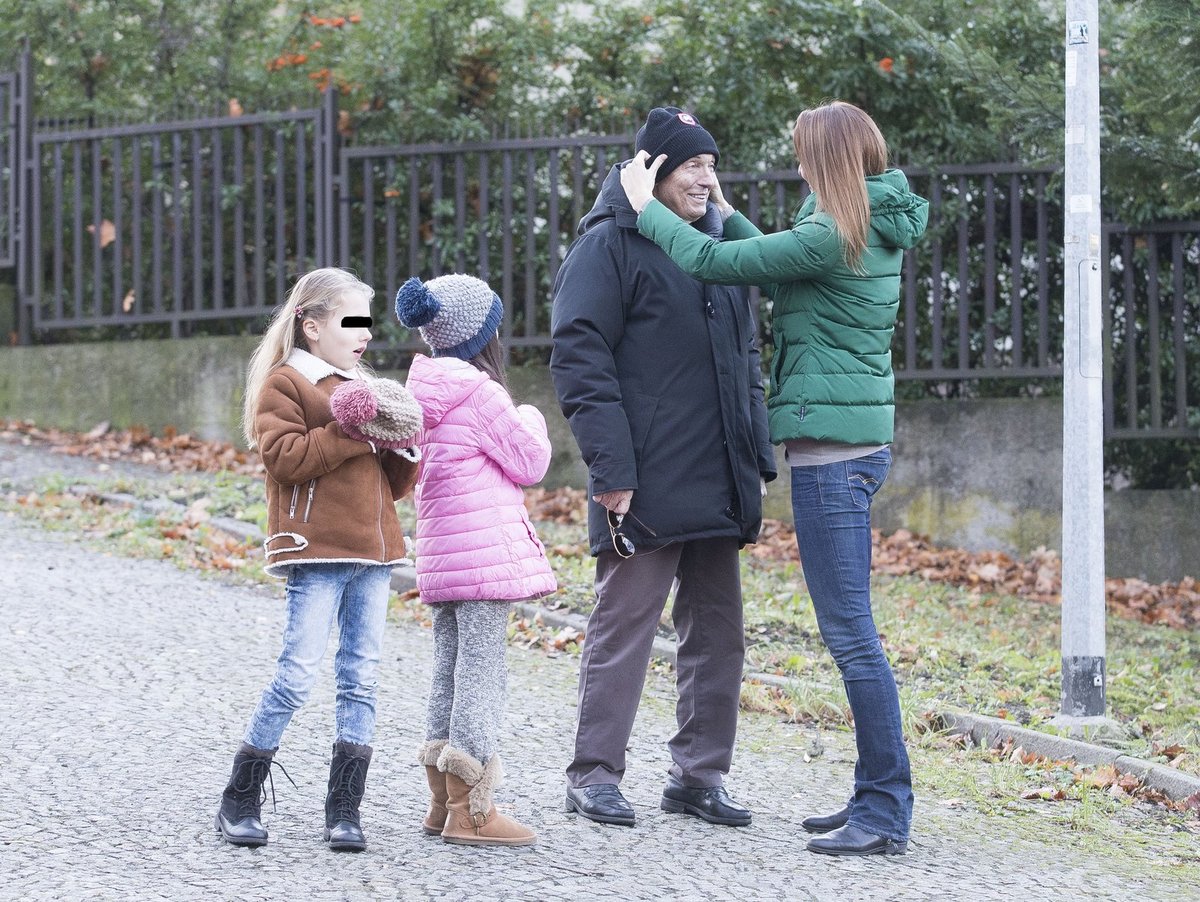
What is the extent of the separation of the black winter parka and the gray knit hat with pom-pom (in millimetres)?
246

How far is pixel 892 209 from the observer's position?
4.01 m

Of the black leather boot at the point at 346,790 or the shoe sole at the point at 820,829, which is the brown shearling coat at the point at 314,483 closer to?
the black leather boot at the point at 346,790

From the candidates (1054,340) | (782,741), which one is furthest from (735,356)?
(1054,340)

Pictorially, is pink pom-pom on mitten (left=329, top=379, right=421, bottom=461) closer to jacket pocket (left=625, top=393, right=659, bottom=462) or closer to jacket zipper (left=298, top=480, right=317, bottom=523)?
jacket zipper (left=298, top=480, right=317, bottom=523)

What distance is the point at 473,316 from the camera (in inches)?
155

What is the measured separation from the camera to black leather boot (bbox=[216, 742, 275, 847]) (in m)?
3.77

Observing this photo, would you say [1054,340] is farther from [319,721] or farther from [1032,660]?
[319,721]

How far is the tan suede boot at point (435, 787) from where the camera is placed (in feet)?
12.8

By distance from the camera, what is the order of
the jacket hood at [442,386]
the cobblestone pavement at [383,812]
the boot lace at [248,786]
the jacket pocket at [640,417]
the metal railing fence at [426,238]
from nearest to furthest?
1. the cobblestone pavement at [383,812]
2. the boot lace at [248,786]
3. the jacket hood at [442,386]
4. the jacket pocket at [640,417]
5. the metal railing fence at [426,238]

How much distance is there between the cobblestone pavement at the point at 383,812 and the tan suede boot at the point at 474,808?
0.15 ft

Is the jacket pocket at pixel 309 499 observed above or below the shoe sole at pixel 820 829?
above

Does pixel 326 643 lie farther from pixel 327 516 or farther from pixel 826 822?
pixel 826 822

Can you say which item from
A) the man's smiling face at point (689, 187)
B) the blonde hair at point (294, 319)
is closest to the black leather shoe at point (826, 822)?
the man's smiling face at point (689, 187)

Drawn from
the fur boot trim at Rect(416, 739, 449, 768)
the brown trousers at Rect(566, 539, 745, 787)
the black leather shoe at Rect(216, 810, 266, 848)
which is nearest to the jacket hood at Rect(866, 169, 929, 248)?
the brown trousers at Rect(566, 539, 745, 787)
